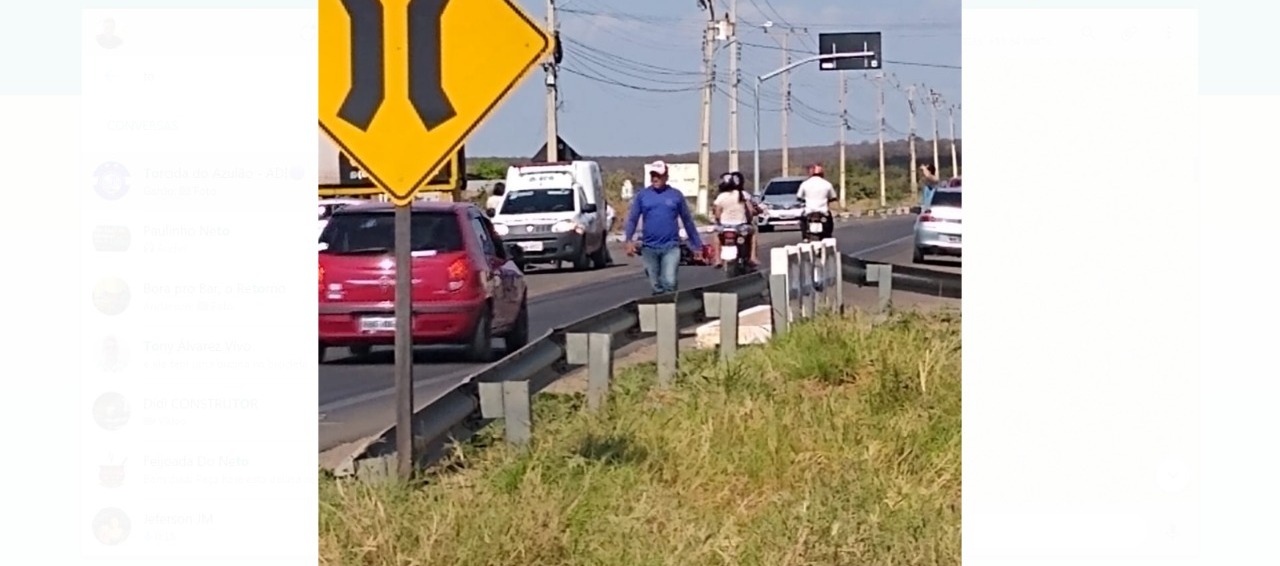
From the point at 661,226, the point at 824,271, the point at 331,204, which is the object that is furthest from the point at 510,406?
the point at 824,271

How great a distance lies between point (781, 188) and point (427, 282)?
39365 millimetres

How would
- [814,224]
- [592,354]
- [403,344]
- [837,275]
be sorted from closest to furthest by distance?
[403,344] → [592,354] → [837,275] → [814,224]

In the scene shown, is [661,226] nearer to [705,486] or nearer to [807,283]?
[807,283]

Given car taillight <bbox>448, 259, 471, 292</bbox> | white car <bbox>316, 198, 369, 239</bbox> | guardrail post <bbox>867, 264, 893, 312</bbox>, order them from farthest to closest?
guardrail post <bbox>867, 264, 893, 312</bbox>, car taillight <bbox>448, 259, 471, 292</bbox>, white car <bbox>316, 198, 369, 239</bbox>

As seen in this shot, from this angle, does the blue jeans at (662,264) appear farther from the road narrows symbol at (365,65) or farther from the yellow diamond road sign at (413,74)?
the road narrows symbol at (365,65)

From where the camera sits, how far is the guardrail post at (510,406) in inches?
354

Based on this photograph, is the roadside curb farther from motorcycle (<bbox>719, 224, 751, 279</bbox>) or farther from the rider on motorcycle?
motorcycle (<bbox>719, 224, 751, 279</bbox>)

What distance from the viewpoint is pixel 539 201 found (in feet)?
113

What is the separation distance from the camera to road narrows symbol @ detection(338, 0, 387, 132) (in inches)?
267
